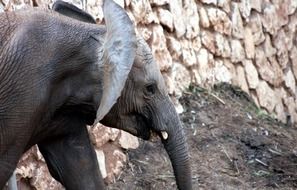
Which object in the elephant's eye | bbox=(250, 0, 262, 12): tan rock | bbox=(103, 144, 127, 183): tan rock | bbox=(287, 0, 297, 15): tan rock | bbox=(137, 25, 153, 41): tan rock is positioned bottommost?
bbox=(103, 144, 127, 183): tan rock

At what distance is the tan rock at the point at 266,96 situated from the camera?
32.4 ft

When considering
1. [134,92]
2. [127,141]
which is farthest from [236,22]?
[134,92]

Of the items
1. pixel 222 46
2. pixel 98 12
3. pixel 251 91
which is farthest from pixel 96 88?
pixel 251 91

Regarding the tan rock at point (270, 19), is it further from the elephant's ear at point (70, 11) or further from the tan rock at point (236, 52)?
the elephant's ear at point (70, 11)

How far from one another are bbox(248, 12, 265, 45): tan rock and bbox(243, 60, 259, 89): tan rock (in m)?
0.33

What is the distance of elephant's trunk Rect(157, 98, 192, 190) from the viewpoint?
5121 mm

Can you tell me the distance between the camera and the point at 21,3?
19.3 feet

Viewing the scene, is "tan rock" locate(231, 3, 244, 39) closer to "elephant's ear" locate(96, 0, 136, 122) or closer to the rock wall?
the rock wall

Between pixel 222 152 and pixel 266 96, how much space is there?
2.48 m

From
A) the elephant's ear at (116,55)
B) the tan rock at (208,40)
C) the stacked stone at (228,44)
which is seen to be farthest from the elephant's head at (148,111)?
the tan rock at (208,40)

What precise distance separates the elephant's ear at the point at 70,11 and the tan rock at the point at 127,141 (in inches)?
80.3

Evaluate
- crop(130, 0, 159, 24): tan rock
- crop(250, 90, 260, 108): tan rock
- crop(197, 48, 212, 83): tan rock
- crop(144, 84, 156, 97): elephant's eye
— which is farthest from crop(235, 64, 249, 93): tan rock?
crop(144, 84, 156, 97): elephant's eye

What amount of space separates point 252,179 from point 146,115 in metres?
2.56

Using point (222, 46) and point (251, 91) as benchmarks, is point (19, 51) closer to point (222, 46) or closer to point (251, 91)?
point (222, 46)
